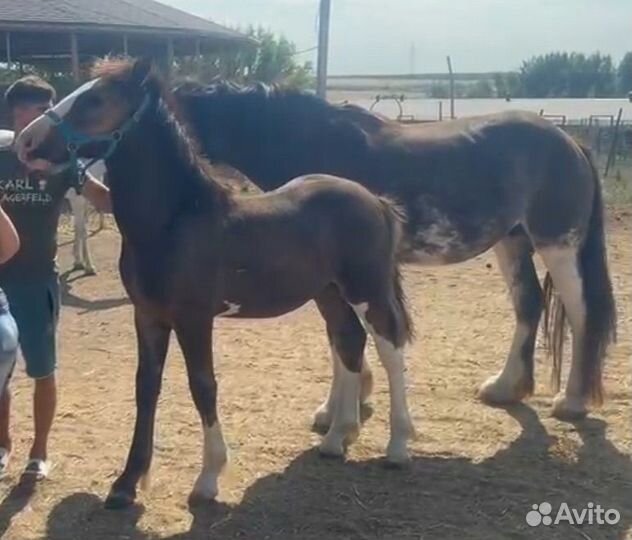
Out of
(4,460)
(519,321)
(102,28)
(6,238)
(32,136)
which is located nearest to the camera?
(6,238)

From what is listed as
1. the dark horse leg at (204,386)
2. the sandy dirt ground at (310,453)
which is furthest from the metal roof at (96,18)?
the dark horse leg at (204,386)

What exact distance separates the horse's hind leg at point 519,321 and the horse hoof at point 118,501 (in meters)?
2.27

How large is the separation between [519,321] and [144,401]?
2.51 metres

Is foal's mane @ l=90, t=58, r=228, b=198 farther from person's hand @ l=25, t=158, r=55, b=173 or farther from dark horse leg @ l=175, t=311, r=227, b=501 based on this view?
dark horse leg @ l=175, t=311, r=227, b=501

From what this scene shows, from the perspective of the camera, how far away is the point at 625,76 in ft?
158

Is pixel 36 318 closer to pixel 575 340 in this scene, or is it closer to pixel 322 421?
pixel 322 421

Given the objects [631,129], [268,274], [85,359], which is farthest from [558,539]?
[631,129]

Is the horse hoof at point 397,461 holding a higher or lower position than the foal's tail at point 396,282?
lower

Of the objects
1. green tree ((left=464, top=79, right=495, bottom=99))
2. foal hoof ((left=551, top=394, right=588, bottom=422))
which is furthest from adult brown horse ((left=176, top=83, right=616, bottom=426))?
green tree ((left=464, top=79, right=495, bottom=99))

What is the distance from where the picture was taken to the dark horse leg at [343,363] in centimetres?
448

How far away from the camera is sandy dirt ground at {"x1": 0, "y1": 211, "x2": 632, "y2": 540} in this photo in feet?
12.4

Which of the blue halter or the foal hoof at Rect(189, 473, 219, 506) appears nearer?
the blue halter

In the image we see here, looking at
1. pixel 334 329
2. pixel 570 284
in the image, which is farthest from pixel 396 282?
pixel 570 284

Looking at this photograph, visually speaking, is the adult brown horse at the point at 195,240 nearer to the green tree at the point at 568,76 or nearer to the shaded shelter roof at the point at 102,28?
the shaded shelter roof at the point at 102,28
